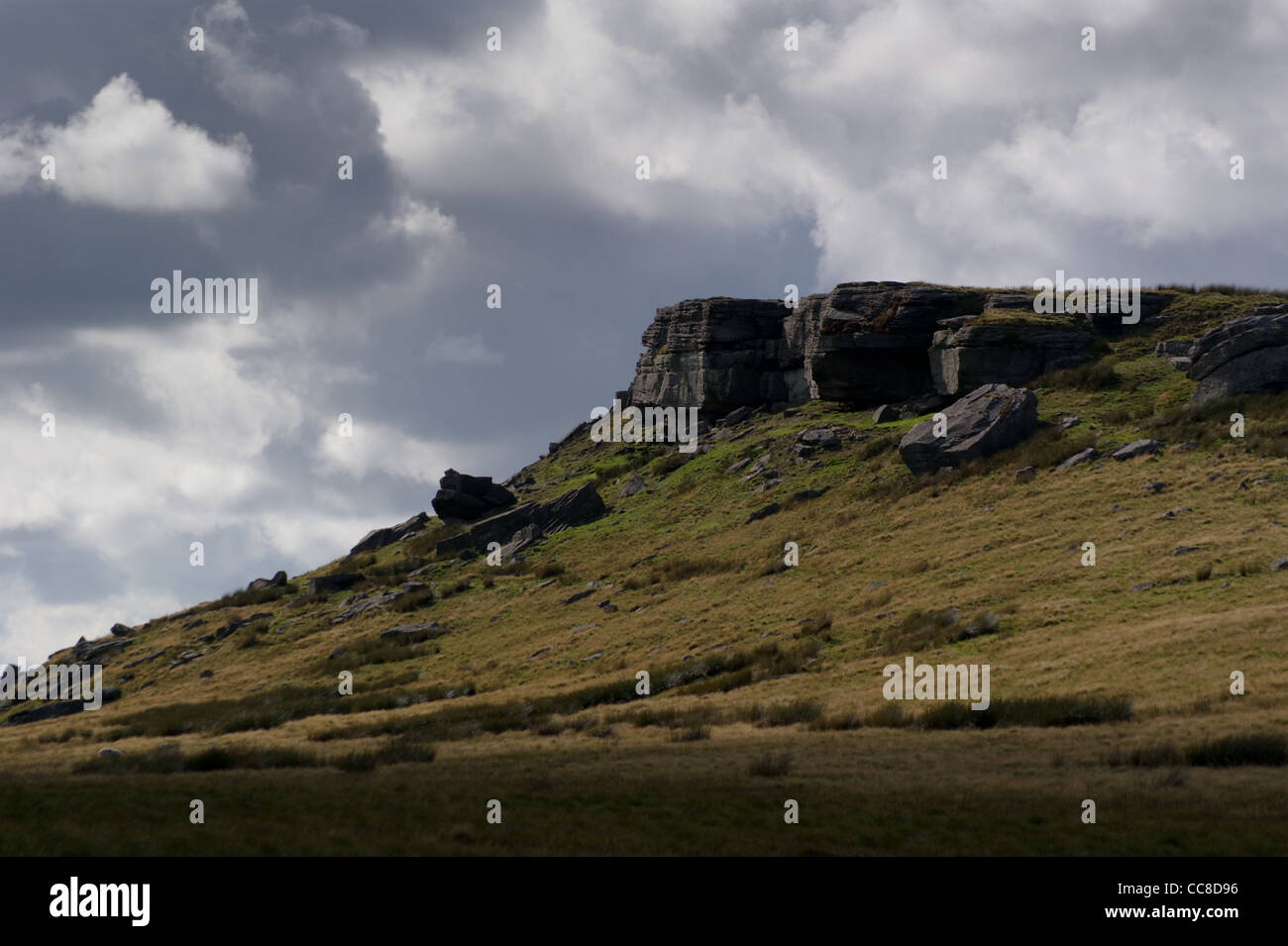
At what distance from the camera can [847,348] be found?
7825 centimetres

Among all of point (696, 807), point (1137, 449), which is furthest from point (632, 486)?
point (696, 807)

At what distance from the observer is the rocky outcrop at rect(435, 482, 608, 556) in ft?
238

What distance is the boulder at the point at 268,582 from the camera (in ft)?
277

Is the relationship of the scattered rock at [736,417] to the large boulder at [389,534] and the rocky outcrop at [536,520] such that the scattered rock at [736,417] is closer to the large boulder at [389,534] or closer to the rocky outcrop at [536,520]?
the rocky outcrop at [536,520]

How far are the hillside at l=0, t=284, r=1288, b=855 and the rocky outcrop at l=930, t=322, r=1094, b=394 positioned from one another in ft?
1.10

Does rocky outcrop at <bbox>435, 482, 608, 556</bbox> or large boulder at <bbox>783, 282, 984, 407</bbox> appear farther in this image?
large boulder at <bbox>783, 282, 984, 407</bbox>

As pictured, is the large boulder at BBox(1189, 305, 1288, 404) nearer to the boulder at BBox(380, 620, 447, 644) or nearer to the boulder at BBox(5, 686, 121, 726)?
the boulder at BBox(380, 620, 447, 644)

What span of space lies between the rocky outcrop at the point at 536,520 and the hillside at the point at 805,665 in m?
1.42

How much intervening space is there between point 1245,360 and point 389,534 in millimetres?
76175

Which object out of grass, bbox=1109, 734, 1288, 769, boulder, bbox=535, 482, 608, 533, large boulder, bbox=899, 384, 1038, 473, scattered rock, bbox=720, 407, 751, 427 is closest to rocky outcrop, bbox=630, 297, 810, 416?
scattered rock, bbox=720, 407, 751, 427

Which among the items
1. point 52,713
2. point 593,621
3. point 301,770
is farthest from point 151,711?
point 301,770

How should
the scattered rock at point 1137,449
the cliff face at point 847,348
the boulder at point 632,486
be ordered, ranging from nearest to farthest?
1. the scattered rock at point 1137,449
2. the cliff face at point 847,348
3. the boulder at point 632,486

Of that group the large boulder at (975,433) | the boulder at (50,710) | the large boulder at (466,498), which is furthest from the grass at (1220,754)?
the large boulder at (466,498)
